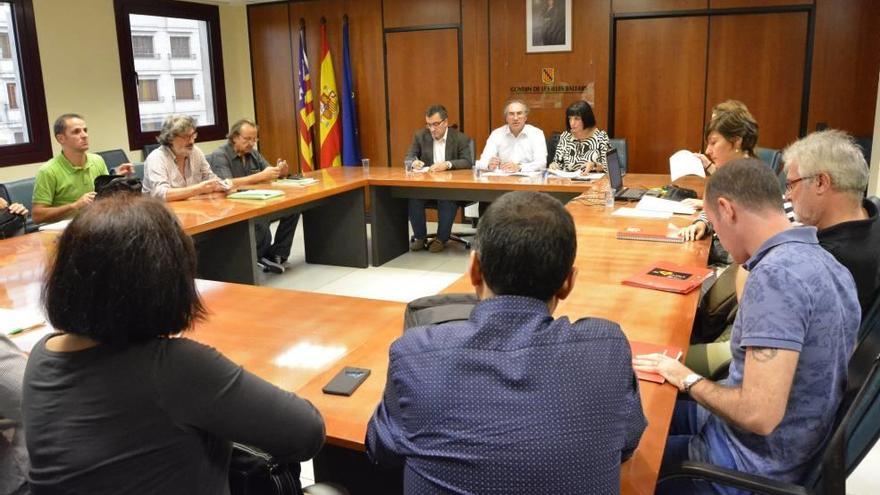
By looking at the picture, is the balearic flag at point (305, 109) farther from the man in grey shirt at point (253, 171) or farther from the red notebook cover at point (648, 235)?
the red notebook cover at point (648, 235)

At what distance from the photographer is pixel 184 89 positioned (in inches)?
275

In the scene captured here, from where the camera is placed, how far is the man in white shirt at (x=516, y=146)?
552cm

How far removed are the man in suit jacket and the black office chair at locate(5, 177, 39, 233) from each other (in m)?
2.75

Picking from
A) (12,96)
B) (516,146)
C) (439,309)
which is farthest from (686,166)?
(12,96)

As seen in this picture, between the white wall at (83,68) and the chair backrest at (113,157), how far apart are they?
15 centimetres

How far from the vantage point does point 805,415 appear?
→ 1468 mm

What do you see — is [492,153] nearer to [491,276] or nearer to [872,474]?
[872,474]

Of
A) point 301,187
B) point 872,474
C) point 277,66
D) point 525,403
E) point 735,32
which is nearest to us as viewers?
point 525,403

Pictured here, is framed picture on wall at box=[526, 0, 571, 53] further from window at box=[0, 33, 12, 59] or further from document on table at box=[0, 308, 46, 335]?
document on table at box=[0, 308, 46, 335]

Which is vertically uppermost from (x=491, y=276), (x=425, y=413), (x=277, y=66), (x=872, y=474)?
(x=277, y=66)

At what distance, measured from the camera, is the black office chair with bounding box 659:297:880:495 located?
1406 millimetres

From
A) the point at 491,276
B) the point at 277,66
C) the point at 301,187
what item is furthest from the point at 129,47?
the point at 491,276

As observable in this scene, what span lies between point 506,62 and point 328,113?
6.33 feet

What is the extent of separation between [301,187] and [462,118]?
93.5 inches
